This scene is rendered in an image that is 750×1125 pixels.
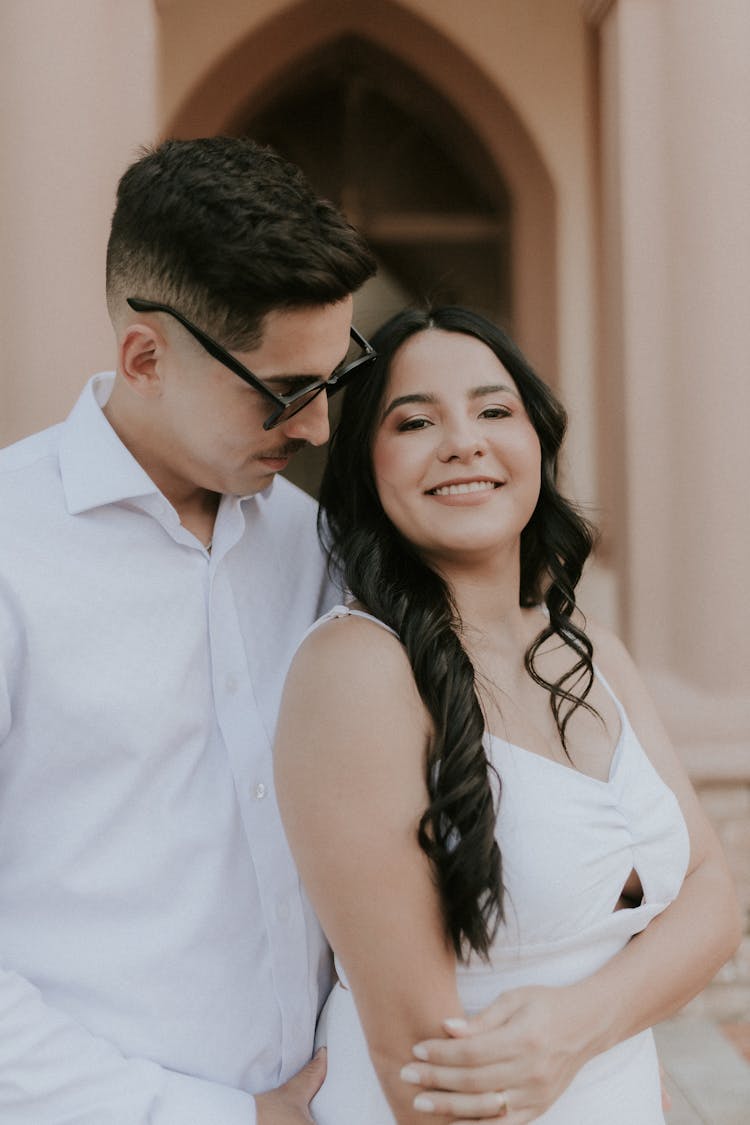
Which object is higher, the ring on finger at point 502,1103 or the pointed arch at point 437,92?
the pointed arch at point 437,92

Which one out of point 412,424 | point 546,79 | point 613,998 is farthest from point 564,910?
point 546,79

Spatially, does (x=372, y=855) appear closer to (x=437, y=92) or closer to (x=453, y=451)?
(x=453, y=451)

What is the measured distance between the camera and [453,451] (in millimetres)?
1808

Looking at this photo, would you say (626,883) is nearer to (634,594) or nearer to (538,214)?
(634,594)

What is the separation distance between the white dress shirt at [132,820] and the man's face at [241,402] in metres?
0.10

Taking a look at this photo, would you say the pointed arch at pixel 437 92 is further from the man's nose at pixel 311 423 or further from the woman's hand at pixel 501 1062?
the woman's hand at pixel 501 1062

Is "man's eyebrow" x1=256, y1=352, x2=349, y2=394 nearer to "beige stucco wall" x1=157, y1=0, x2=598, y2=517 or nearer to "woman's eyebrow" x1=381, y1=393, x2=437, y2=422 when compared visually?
"woman's eyebrow" x1=381, y1=393, x2=437, y2=422

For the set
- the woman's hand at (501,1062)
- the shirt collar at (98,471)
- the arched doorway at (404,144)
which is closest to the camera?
the woman's hand at (501,1062)

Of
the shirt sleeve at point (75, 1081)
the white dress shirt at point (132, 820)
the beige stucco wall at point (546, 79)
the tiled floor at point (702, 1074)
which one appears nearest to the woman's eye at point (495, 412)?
the white dress shirt at point (132, 820)

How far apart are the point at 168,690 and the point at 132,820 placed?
212 mm

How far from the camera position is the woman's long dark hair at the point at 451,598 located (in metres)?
1.51

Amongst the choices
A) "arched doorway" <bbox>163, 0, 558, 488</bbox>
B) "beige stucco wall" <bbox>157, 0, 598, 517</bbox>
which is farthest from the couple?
"arched doorway" <bbox>163, 0, 558, 488</bbox>

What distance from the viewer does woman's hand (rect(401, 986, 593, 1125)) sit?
4.64ft

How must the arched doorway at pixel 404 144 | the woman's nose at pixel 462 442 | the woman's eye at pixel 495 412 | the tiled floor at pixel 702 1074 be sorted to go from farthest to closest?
the arched doorway at pixel 404 144
the tiled floor at pixel 702 1074
the woman's eye at pixel 495 412
the woman's nose at pixel 462 442
